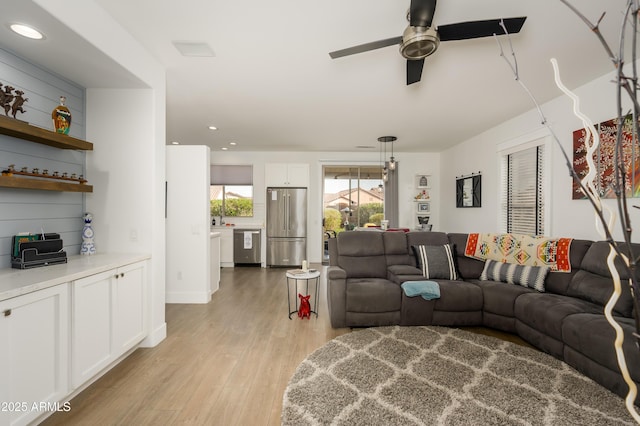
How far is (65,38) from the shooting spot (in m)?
2.04

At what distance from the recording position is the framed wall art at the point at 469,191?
17.7ft

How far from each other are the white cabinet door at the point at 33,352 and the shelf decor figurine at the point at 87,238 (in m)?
0.90

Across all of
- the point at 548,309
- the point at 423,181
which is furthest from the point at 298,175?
the point at 548,309

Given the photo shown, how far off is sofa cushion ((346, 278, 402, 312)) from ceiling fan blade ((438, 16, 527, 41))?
2.29 m

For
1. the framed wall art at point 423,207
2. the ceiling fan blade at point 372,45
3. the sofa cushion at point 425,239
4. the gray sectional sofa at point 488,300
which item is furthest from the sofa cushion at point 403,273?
the framed wall art at point 423,207

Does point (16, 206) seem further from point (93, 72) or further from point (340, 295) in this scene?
point (340, 295)

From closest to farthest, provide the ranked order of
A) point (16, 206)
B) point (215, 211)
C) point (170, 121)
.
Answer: point (16, 206) < point (170, 121) < point (215, 211)

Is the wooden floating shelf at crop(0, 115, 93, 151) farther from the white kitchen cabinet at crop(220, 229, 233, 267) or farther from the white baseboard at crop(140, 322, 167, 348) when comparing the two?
the white kitchen cabinet at crop(220, 229, 233, 267)

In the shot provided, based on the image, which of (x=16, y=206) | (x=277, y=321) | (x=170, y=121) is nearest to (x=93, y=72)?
(x=16, y=206)

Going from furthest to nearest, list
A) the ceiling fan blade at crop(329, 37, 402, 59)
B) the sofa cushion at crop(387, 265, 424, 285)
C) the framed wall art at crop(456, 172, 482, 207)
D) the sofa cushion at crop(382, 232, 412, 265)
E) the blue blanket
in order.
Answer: the framed wall art at crop(456, 172, 482, 207), the sofa cushion at crop(382, 232, 412, 265), the sofa cushion at crop(387, 265, 424, 285), the blue blanket, the ceiling fan blade at crop(329, 37, 402, 59)

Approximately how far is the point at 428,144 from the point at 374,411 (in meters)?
5.46

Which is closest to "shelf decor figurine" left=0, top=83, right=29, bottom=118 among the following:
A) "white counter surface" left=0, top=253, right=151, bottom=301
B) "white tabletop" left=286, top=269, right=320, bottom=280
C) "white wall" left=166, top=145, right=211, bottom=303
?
"white counter surface" left=0, top=253, right=151, bottom=301

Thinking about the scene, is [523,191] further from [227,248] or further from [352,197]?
[227,248]

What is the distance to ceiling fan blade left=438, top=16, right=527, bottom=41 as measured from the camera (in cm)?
191
